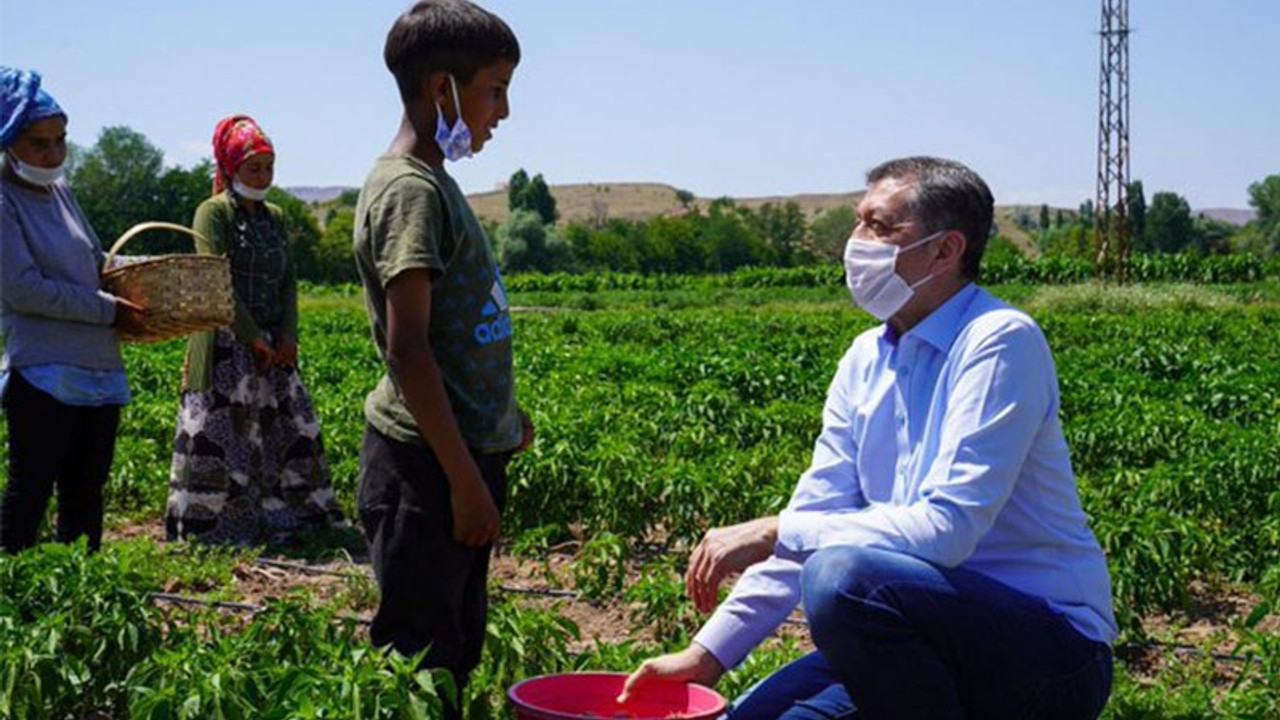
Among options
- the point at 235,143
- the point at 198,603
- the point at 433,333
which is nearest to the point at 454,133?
the point at 433,333

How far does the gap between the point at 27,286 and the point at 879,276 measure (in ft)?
10.1

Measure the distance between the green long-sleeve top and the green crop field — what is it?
2.41 ft

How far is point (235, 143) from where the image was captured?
640 cm

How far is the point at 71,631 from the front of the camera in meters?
3.95

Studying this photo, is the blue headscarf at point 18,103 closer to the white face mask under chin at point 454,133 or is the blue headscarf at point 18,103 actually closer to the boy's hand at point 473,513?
the white face mask under chin at point 454,133

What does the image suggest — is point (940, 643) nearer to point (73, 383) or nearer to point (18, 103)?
point (73, 383)

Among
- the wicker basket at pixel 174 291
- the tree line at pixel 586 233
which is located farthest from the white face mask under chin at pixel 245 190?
the tree line at pixel 586 233

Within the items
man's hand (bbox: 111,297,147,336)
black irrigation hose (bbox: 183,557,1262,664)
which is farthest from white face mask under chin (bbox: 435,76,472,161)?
man's hand (bbox: 111,297,147,336)

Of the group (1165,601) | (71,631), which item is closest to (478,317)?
(71,631)

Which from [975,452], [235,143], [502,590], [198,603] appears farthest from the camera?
[235,143]

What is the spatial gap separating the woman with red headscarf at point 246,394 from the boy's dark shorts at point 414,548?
3169 millimetres

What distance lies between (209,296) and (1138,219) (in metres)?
114

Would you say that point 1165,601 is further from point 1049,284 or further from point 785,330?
point 1049,284

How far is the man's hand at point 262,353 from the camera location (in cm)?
653
